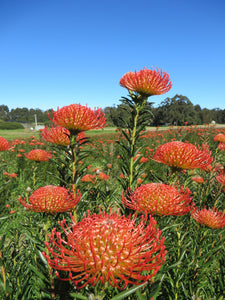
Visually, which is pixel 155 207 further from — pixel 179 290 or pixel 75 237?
pixel 179 290

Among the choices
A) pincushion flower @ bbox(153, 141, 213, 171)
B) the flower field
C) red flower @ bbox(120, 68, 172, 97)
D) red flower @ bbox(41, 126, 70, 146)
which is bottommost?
the flower field

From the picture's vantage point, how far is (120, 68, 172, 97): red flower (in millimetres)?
1828

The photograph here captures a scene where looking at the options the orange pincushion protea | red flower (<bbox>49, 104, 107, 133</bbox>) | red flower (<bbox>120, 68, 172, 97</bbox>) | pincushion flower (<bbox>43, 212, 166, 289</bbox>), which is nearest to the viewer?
pincushion flower (<bbox>43, 212, 166, 289</bbox>)

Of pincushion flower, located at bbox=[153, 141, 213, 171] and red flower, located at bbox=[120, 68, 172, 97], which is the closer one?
pincushion flower, located at bbox=[153, 141, 213, 171]

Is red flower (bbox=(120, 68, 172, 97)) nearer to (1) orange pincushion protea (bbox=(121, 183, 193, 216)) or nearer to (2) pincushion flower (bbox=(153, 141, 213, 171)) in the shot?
(2) pincushion flower (bbox=(153, 141, 213, 171))

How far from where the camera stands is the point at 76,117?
4.86 ft

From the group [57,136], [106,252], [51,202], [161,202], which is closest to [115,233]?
[106,252]

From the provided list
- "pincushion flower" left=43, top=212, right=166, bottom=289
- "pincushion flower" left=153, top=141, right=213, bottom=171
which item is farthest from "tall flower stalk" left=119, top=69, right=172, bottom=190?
"pincushion flower" left=43, top=212, right=166, bottom=289

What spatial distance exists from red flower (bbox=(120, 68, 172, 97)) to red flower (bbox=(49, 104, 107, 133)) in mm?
558

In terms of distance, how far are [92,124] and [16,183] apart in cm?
520

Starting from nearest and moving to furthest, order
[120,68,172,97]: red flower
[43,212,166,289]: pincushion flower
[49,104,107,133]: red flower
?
1. [43,212,166,289]: pincushion flower
2. [49,104,107,133]: red flower
3. [120,68,172,97]: red flower

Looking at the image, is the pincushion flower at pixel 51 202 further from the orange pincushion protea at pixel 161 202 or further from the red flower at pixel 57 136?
the red flower at pixel 57 136

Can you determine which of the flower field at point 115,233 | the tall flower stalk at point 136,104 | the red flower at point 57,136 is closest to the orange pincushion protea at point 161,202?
the flower field at point 115,233

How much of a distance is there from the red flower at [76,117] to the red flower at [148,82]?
56cm
